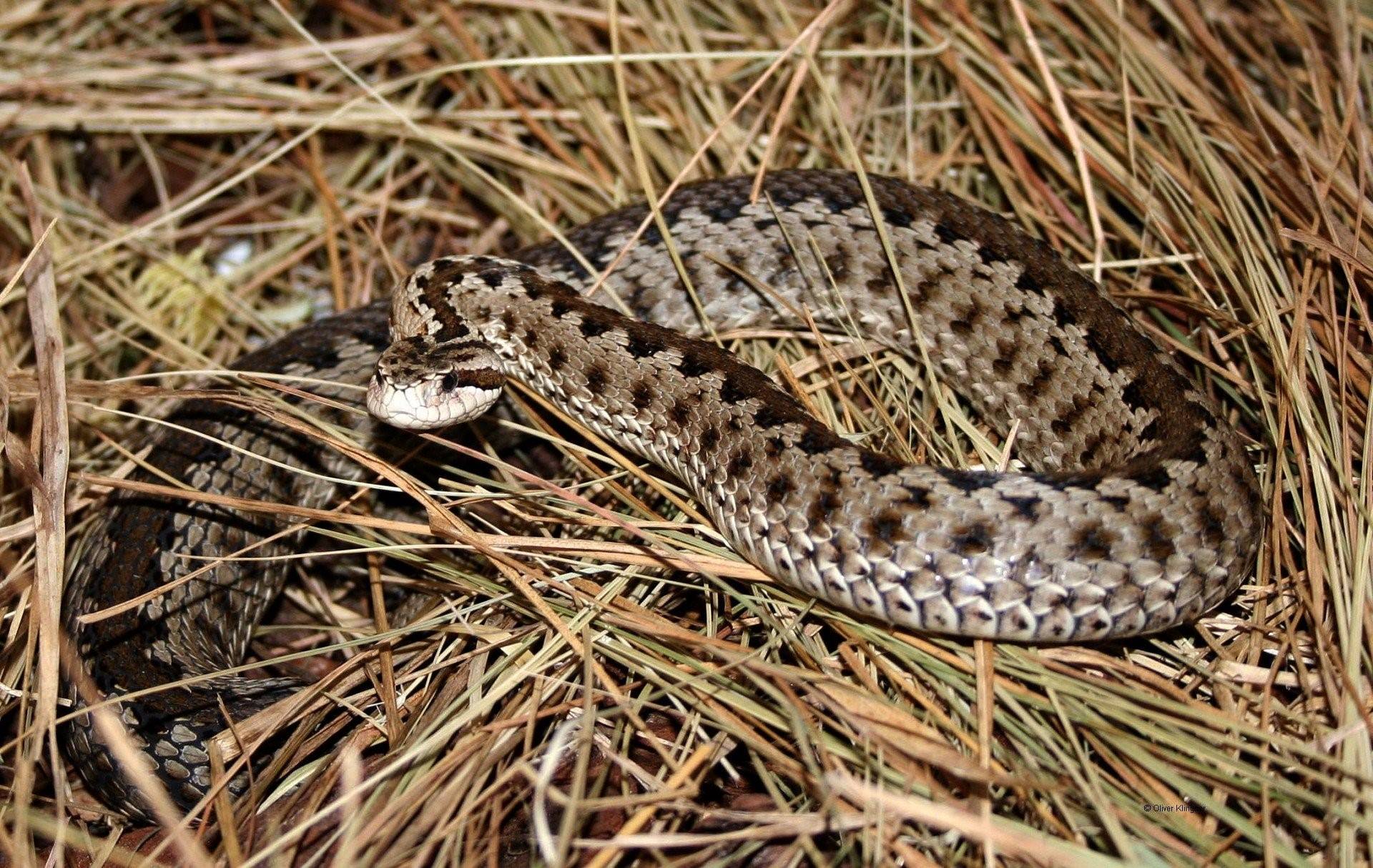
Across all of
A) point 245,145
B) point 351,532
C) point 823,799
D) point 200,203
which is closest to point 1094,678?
point 823,799

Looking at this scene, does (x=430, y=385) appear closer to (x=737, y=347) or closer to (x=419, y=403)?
(x=419, y=403)

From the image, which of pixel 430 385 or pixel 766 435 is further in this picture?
pixel 430 385

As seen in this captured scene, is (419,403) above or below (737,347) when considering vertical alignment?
above

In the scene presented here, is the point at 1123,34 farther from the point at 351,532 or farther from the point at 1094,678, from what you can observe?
the point at 351,532

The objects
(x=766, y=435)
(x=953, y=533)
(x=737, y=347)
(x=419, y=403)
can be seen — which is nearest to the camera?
(x=953, y=533)

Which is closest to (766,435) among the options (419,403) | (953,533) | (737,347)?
(953,533)

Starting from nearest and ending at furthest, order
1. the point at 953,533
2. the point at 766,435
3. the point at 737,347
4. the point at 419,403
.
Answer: the point at 953,533, the point at 766,435, the point at 419,403, the point at 737,347

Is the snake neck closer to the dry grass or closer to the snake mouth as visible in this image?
the dry grass
